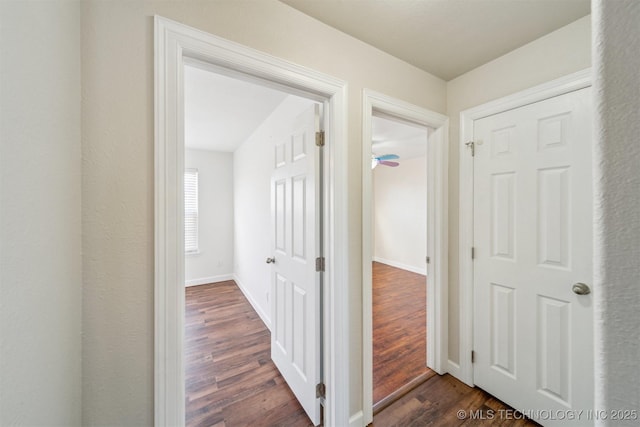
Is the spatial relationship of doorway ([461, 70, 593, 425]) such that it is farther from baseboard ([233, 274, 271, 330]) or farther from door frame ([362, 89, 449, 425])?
baseboard ([233, 274, 271, 330])

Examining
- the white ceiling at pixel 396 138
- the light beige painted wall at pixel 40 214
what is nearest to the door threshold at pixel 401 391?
the light beige painted wall at pixel 40 214

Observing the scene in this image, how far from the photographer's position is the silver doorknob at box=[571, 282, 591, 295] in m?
1.26

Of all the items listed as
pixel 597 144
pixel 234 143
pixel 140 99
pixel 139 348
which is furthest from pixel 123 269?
pixel 234 143

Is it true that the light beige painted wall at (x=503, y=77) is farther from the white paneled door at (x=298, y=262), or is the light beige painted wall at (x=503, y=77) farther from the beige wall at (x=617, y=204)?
the beige wall at (x=617, y=204)

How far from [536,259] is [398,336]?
Result: 5.17ft

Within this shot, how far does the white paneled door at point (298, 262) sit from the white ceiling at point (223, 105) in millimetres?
644

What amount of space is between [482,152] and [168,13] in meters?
1.99

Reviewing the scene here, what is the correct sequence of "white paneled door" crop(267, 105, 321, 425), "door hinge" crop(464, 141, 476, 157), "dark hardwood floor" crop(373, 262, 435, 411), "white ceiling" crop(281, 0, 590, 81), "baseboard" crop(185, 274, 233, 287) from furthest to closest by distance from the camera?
"baseboard" crop(185, 274, 233, 287) < "dark hardwood floor" crop(373, 262, 435, 411) < "door hinge" crop(464, 141, 476, 157) < "white paneled door" crop(267, 105, 321, 425) < "white ceiling" crop(281, 0, 590, 81)

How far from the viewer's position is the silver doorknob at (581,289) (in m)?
1.26

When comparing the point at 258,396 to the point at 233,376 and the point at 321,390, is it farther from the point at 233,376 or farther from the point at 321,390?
the point at 321,390

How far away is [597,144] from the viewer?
0.27 m

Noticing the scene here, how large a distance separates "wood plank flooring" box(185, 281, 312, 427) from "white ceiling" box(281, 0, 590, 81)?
2443 millimetres

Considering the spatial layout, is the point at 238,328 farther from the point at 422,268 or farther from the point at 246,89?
the point at 422,268

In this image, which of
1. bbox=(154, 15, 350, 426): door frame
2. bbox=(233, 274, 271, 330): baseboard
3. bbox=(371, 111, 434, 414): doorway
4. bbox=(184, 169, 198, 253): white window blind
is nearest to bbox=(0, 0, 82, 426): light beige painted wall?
bbox=(154, 15, 350, 426): door frame
